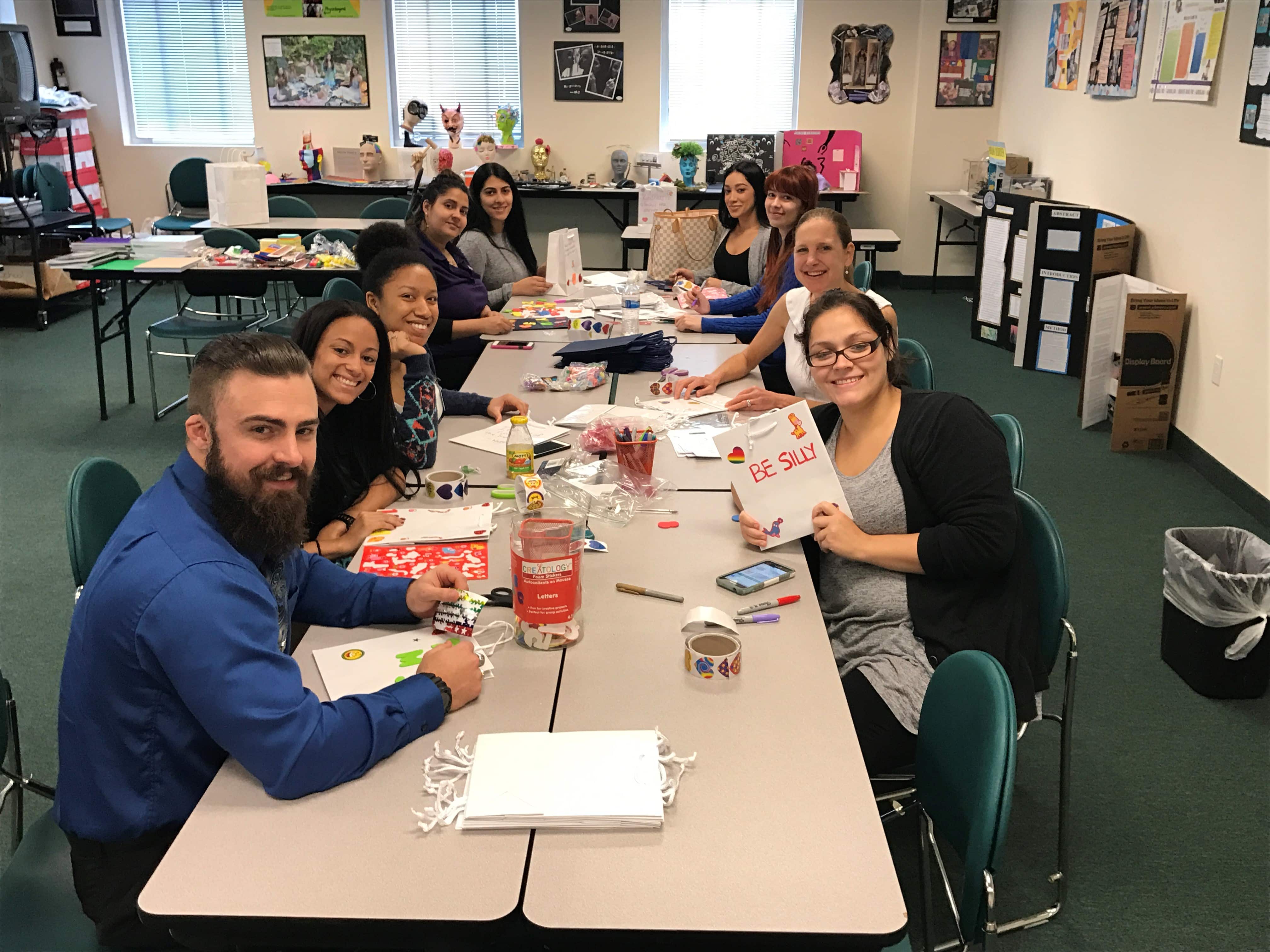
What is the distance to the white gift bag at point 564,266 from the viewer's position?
5113 millimetres

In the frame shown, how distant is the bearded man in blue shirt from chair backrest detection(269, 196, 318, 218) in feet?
19.3

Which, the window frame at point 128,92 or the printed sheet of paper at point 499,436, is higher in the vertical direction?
the window frame at point 128,92

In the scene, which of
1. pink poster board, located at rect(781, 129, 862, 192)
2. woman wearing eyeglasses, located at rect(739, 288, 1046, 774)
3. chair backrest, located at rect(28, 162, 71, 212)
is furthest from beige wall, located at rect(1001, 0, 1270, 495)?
chair backrest, located at rect(28, 162, 71, 212)

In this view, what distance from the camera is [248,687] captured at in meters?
1.42

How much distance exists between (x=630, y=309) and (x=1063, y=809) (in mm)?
2991

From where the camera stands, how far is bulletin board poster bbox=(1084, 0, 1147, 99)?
5801 millimetres

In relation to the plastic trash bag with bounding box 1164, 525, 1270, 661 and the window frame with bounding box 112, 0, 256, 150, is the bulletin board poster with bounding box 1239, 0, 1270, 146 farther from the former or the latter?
the window frame with bounding box 112, 0, 256, 150

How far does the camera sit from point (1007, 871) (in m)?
2.39

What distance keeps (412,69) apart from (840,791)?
337 inches

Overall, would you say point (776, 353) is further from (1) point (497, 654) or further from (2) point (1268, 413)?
(1) point (497, 654)

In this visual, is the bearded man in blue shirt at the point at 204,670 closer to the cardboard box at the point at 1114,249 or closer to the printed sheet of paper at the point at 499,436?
the printed sheet of paper at the point at 499,436

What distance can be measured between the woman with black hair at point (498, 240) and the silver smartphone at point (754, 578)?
304 centimetres

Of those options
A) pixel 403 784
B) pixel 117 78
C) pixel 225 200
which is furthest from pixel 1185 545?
pixel 117 78

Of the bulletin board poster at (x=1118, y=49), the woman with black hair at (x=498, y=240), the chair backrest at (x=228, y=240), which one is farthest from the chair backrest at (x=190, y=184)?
the bulletin board poster at (x=1118, y=49)
